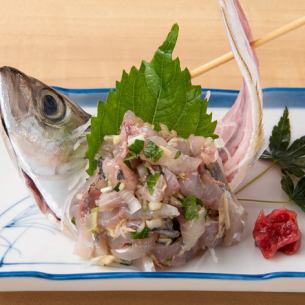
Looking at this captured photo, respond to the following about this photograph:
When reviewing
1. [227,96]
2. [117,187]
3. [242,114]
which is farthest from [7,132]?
[227,96]

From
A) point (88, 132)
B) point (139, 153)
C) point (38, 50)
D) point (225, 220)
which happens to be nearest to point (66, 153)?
point (88, 132)

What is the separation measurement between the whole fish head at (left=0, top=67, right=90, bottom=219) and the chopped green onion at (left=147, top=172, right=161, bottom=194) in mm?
237

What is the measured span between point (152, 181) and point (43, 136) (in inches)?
12.8

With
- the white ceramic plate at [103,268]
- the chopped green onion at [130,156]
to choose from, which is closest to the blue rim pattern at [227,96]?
the white ceramic plate at [103,268]

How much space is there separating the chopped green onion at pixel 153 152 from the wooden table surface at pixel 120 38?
1141mm

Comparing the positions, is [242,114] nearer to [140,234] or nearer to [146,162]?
[146,162]

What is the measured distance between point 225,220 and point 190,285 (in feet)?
0.69

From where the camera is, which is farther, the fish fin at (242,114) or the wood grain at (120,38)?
the wood grain at (120,38)

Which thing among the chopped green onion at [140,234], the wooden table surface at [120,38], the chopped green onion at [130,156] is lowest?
the chopped green onion at [140,234]

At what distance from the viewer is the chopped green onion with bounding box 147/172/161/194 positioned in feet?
6.06

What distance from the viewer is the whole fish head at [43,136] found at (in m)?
1.95

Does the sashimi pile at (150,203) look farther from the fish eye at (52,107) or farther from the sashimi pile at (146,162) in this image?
the fish eye at (52,107)

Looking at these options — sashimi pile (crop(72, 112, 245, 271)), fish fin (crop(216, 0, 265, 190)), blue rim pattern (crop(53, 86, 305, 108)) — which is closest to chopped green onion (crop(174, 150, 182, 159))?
sashimi pile (crop(72, 112, 245, 271))

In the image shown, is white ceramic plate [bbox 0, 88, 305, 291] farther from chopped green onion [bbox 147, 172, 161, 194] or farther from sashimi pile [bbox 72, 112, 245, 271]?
chopped green onion [bbox 147, 172, 161, 194]
